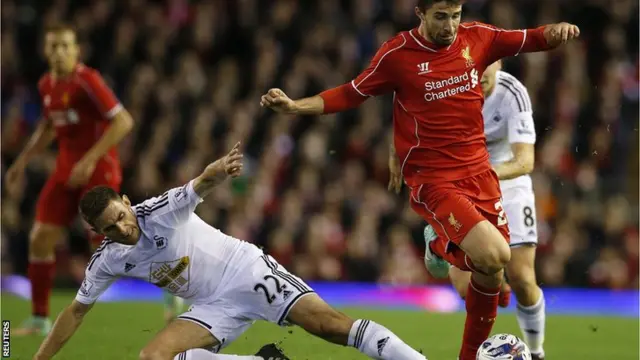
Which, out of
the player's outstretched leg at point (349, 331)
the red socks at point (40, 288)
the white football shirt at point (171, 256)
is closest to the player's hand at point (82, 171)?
the red socks at point (40, 288)

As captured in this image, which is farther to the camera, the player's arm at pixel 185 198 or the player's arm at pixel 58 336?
the player's arm at pixel 58 336

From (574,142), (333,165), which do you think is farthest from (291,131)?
(574,142)

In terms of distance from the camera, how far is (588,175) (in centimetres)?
1581

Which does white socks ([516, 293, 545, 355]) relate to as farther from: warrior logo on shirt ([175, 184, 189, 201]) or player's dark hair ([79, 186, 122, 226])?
player's dark hair ([79, 186, 122, 226])

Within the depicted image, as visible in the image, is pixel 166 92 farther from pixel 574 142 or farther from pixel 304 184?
pixel 574 142

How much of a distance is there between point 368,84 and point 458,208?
40.4 inches

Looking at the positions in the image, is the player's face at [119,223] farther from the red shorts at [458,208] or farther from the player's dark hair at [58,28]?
the player's dark hair at [58,28]

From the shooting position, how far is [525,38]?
738 cm

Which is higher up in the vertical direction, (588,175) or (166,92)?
(166,92)

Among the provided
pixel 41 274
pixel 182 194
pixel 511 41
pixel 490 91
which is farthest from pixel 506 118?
pixel 41 274

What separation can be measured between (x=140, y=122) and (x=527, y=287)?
934cm

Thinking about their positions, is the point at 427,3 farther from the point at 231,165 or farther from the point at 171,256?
the point at 171,256

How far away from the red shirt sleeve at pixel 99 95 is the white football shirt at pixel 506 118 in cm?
349

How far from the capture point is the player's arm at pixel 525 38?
7293mm
